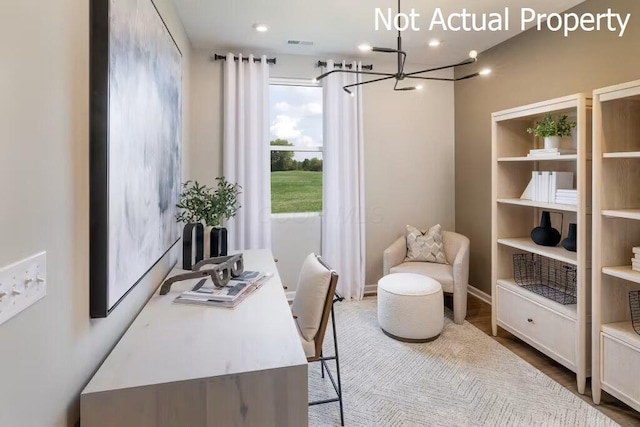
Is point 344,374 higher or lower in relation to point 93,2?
lower

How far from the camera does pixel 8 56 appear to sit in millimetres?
823

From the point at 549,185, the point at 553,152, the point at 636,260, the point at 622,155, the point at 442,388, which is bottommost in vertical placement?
the point at 442,388

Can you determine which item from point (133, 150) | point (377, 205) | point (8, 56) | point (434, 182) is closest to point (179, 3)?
point (133, 150)

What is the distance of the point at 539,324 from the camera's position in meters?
2.83

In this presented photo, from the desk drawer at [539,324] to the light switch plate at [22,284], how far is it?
9.61ft

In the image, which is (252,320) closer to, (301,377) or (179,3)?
(301,377)

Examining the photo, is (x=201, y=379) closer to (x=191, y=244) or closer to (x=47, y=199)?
(x=47, y=199)

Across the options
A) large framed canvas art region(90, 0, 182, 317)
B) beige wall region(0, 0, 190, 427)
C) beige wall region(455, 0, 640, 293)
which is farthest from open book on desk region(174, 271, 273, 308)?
beige wall region(455, 0, 640, 293)

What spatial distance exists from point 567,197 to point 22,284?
306cm

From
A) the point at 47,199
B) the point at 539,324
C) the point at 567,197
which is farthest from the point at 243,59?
the point at 539,324

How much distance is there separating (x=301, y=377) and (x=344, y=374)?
1.54 metres

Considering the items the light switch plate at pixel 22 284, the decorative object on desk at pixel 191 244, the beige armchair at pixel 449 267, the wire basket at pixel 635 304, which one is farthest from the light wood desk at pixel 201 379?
the beige armchair at pixel 449 267

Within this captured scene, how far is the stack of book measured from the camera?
8.52ft

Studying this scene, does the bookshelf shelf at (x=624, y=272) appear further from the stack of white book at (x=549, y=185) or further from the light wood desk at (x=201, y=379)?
the light wood desk at (x=201, y=379)
